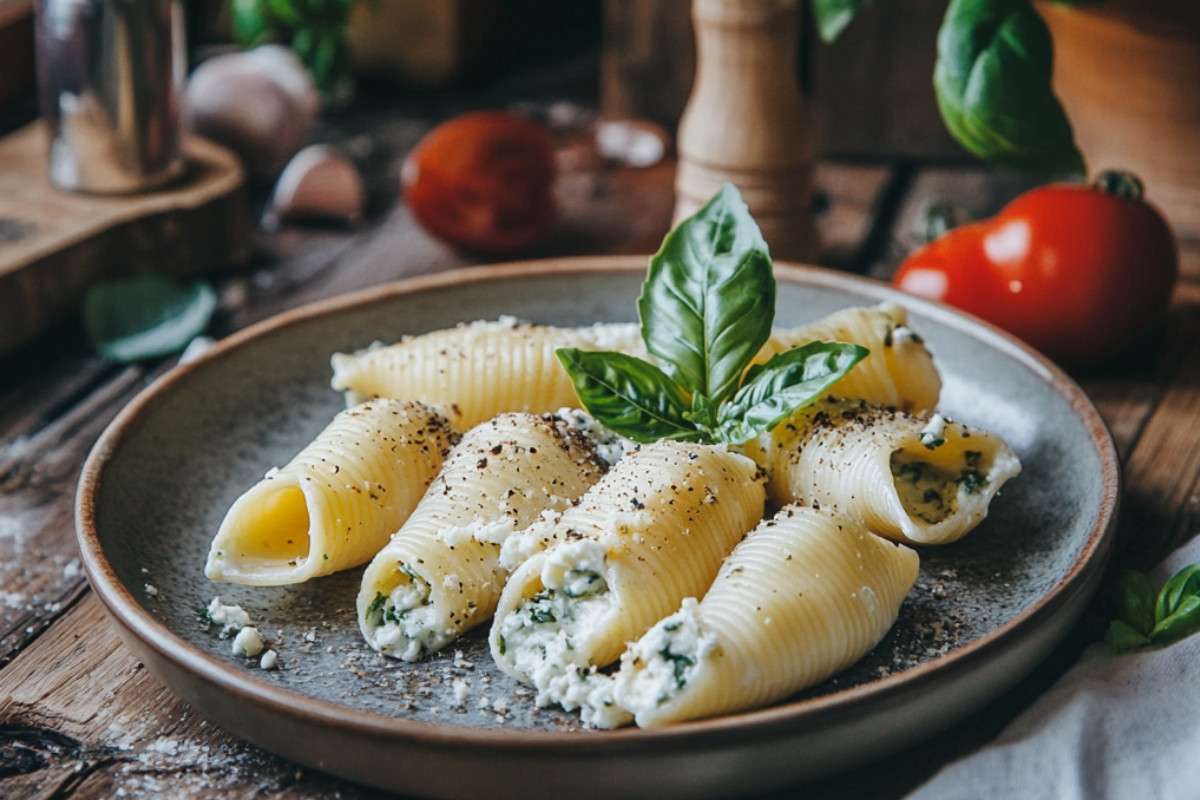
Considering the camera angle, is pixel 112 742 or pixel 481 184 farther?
pixel 481 184

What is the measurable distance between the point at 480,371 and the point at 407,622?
1.23ft

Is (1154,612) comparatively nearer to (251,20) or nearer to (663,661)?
(663,661)

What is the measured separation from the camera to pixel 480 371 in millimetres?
1438

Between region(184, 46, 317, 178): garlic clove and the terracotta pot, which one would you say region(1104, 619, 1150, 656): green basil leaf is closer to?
the terracotta pot

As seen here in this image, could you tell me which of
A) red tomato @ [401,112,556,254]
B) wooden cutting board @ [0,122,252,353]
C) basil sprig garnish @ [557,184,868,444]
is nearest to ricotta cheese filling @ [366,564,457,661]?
basil sprig garnish @ [557,184,868,444]

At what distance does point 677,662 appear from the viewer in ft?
3.27

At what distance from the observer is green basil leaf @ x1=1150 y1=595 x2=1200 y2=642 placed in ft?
3.75

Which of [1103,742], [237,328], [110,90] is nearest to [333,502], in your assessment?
[1103,742]

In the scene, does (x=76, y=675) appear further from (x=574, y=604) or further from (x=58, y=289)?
(x=58, y=289)

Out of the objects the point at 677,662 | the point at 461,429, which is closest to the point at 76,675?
the point at 461,429

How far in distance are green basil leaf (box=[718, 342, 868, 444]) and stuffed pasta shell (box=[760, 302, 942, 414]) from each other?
0.47ft

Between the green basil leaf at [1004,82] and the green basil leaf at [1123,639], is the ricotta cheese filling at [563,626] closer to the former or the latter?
the green basil leaf at [1123,639]

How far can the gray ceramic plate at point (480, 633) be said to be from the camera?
0.94m

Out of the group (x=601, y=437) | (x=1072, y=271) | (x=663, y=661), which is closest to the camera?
(x=663, y=661)
